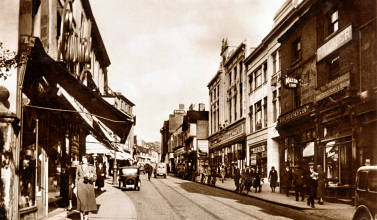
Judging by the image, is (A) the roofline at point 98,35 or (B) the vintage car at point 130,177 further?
(B) the vintage car at point 130,177

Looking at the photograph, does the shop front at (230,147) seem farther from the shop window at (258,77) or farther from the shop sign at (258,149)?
the shop window at (258,77)

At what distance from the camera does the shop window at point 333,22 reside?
23844 millimetres

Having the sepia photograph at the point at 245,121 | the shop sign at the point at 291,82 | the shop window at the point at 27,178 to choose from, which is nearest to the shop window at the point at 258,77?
the sepia photograph at the point at 245,121

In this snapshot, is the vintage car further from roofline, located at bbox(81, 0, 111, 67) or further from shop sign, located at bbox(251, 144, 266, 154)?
shop sign, located at bbox(251, 144, 266, 154)

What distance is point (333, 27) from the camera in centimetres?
2438

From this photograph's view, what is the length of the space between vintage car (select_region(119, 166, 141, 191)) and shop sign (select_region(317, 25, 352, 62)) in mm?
14282

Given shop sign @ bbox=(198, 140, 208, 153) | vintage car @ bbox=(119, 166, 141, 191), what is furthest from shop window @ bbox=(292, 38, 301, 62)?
shop sign @ bbox=(198, 140, 208, 153)

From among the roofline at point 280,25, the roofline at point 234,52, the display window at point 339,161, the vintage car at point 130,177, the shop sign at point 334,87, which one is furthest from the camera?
the roofline at point 234,52

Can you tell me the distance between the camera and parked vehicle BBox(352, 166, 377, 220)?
920 centimetres

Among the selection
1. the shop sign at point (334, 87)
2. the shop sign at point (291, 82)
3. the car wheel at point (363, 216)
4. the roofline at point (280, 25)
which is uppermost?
the roofline at point (280, 25)

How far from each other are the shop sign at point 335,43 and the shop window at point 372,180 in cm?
1300

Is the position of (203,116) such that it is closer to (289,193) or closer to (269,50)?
(269,50)

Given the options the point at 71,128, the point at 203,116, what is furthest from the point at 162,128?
the point at 71,128

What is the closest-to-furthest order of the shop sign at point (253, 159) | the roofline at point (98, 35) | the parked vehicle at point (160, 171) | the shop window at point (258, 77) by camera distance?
the roofline at point (98, 35) → the shop window at point (258, 77) → the shop sign at point (253, 159) → the parked vehicle at point (160, 171)
